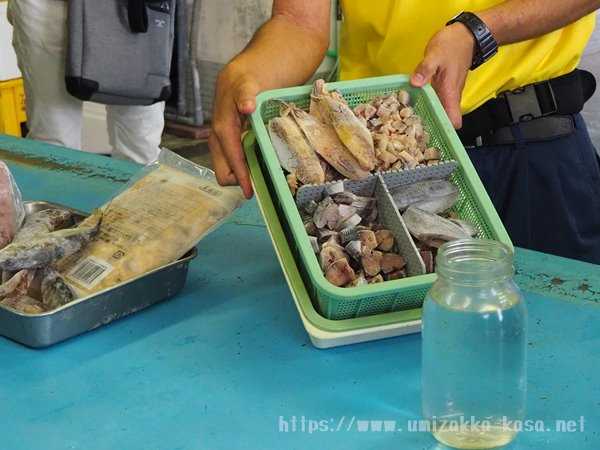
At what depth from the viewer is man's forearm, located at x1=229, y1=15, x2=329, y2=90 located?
4.49 ft

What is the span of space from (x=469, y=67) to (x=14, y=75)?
2.83m

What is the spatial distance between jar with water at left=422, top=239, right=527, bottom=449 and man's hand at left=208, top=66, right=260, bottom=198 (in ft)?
1.33

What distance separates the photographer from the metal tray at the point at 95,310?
3.53 ft

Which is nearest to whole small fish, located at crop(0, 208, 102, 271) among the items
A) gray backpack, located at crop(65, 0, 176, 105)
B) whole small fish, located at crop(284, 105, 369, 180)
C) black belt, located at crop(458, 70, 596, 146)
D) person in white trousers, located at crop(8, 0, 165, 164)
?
whole small fish, located at crop(284, 105, 369, 180)

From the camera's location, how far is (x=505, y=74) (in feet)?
5.07

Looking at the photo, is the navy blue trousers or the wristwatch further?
the navy blue trousers

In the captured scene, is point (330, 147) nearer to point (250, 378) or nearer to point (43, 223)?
point (250, 378)

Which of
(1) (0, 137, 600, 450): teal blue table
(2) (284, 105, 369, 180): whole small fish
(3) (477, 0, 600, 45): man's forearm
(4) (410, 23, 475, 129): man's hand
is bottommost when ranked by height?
(1) (0, 137, 600, 450): teal blue table

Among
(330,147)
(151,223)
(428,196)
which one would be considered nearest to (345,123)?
(330,147)

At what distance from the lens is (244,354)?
1092 millimetres

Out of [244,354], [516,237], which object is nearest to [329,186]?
[244,354]

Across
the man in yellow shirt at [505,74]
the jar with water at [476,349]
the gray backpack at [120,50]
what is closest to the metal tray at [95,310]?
the man in yellow shirt at [505,74]

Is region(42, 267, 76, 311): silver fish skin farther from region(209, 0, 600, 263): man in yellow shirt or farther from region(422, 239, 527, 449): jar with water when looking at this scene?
region(422, 239, 527, 449): jar with water

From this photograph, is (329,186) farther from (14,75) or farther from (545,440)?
(14,75)
